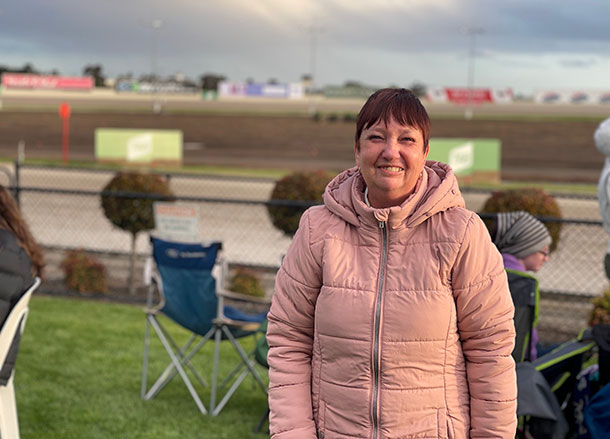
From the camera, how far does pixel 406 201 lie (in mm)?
2119

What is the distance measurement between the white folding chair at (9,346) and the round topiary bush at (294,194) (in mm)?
5645

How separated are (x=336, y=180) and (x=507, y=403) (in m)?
0.77

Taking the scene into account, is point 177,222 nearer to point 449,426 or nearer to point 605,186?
point 605,186

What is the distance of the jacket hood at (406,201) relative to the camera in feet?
6.91

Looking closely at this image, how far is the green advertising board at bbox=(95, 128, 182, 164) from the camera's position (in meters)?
23.8

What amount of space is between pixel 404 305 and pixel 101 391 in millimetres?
4241

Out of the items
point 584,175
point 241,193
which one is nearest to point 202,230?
point 241,193

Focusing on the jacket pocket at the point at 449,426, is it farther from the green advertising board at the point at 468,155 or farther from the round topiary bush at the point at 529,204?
the green advertising board at the point at 468,155

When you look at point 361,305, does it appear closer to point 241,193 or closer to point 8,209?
point 8,209

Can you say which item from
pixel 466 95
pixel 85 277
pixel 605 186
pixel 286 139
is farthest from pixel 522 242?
pixel 466 95

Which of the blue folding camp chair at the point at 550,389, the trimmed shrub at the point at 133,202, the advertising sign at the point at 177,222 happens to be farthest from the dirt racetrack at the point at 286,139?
the blue folding camp chair at the point at 550,389

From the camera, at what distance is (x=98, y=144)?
2519cm

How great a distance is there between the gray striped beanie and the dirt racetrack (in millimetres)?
20622

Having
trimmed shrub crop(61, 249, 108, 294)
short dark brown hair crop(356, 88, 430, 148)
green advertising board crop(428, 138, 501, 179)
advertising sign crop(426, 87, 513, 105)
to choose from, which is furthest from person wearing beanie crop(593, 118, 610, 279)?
advertising sign crop(426, 87, 513, 105)
